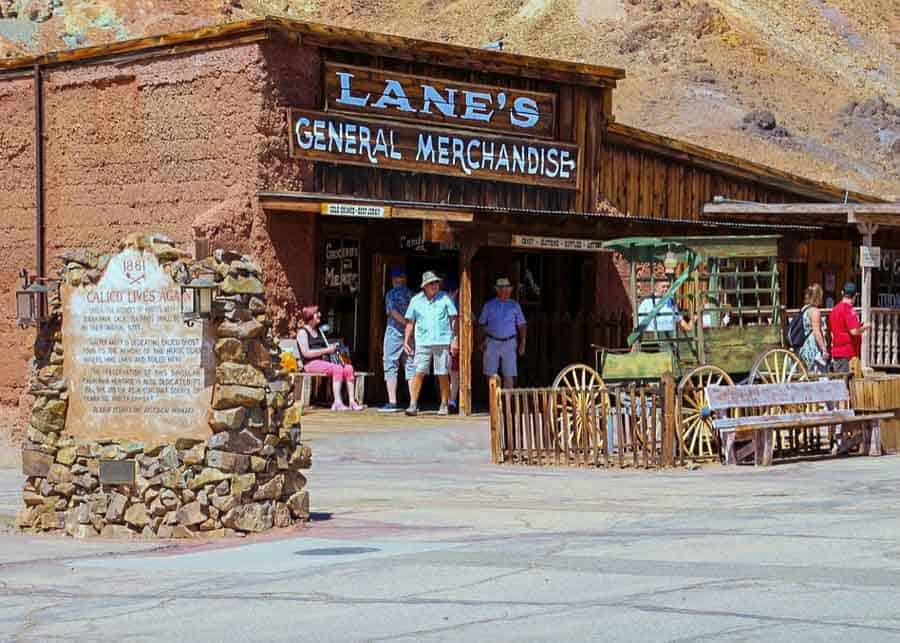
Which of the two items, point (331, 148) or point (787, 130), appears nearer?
point (331, 148)

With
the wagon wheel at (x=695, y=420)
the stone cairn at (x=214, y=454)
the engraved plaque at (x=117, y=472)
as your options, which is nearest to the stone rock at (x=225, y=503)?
the stone cairn at (x=214, y=454)

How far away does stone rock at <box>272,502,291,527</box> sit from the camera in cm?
1281

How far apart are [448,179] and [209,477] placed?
1351cm

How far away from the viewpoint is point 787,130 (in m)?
67.4

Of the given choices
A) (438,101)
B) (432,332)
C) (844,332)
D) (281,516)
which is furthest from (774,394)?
(438,101)

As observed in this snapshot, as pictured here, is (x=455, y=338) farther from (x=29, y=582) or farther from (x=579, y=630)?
(x=579, y=630)

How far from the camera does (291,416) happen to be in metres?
12.9

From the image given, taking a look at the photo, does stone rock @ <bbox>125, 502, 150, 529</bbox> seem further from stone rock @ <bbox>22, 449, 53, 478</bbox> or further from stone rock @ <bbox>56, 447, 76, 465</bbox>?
stone rock @ <bbox>22, 449, 53, 478</bbox>

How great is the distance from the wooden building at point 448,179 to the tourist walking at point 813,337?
3673 millimetres

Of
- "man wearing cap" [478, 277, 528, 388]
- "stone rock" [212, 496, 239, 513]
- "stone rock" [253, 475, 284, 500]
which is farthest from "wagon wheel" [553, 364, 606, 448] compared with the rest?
"stone rock" [212, 496, 239, 513]

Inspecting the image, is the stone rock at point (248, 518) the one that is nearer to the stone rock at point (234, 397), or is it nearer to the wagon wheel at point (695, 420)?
the stone rock at point (234, 397)

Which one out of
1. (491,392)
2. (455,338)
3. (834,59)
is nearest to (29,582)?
(491,392)

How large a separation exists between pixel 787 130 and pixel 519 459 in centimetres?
5196

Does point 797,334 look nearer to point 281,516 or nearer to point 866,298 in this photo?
point 866,298
